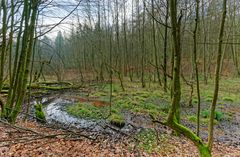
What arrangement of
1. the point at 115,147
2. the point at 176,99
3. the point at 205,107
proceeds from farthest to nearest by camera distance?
the point at 205,107, the point at 115,147, the point at 176,99

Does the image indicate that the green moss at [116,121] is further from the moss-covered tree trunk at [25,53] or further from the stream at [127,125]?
the moss-covered tree trunk at [25,53]

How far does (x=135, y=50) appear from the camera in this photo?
32188 mm

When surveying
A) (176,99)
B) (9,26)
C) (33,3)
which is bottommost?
(176,99)

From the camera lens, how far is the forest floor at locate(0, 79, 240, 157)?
18.4ft

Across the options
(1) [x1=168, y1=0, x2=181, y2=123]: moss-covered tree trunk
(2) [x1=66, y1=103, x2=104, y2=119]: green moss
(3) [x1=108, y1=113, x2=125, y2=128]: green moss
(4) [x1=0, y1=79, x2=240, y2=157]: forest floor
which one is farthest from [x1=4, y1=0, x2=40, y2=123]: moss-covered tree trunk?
(1) [x1=168, y1=0, x2=181, y2=123]: moss-covered tree trunk

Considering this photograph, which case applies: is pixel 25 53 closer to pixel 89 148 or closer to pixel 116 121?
pixel 89 148

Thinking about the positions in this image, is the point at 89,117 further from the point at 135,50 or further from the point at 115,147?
the point at 135,50

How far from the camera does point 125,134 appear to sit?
5.08 meters

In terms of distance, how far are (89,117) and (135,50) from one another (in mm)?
21454

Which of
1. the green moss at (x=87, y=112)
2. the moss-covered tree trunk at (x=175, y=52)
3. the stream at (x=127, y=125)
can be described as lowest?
the stream at (x=127, y=125)

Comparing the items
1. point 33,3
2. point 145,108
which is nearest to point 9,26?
point 33,3

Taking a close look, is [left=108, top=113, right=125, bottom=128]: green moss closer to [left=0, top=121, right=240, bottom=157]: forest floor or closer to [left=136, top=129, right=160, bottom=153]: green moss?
[left=136, top=129, right=160, bottom=153]: green moss

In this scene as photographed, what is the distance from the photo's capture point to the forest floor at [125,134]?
561cm

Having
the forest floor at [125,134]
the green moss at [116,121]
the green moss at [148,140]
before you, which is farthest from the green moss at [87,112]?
the green moss at [148,140]
